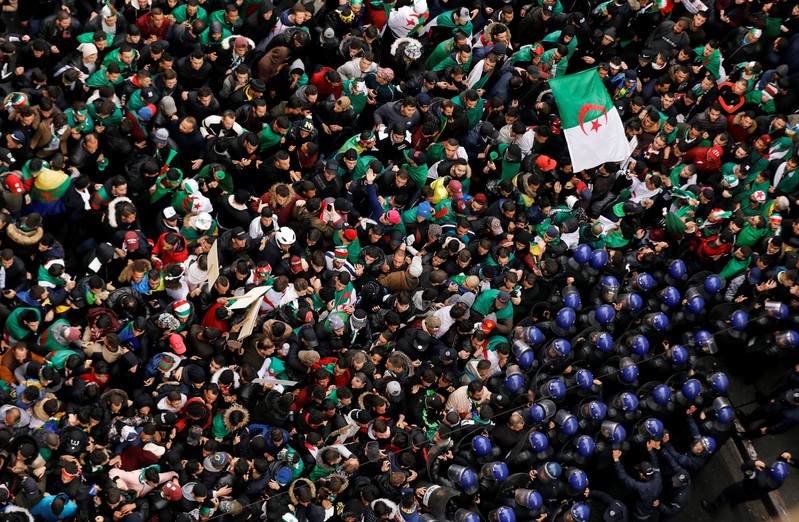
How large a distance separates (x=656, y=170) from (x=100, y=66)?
29.5ft

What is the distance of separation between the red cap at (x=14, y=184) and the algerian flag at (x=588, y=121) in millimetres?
8394

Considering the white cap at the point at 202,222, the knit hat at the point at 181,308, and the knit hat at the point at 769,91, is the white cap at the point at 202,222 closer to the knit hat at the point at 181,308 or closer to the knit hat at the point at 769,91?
the knit hat at the point at 181,308

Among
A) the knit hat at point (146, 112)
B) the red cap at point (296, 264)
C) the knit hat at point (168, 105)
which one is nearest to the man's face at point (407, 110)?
the red cap at point (296, 264)

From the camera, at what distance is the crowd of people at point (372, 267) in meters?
13.3

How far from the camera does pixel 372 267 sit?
15344mm

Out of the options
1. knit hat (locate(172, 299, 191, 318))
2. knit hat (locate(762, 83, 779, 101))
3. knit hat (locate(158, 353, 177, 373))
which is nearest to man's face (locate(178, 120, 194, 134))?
knit hat (locate(172, 299, 191, 318))

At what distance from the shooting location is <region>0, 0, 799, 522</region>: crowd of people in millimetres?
13289

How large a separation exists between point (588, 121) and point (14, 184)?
880cm

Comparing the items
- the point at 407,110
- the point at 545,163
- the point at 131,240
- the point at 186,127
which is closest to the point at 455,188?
the point at 407,110

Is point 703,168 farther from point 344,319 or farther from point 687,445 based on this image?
point 344,319

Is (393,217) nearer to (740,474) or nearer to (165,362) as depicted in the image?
(165,362)

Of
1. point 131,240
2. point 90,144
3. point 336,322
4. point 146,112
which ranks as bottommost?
point 336,322

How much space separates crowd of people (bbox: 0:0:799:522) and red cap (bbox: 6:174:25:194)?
0.04 m

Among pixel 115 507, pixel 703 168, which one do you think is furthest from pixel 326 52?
pixel 115 507
